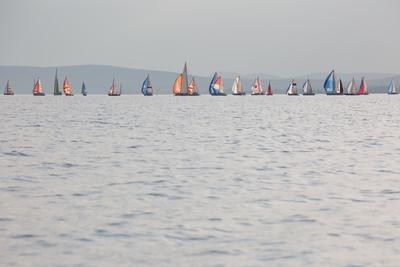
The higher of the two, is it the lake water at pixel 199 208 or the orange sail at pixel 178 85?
the orange sail at pixel 178 85

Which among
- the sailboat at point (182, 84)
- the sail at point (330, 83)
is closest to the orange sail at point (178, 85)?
the sailboat at point (182, 84)

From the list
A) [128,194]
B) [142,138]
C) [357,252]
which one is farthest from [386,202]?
[142,138]

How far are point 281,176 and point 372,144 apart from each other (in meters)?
16.8

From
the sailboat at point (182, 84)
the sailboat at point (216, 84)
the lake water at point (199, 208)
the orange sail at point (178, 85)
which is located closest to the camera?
the lake water at point (199, 208)

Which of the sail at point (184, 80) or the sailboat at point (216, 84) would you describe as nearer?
the sail at point (184, 80)

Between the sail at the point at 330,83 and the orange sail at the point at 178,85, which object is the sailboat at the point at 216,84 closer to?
the orange sail at the point at 178,85

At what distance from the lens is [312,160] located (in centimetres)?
2838

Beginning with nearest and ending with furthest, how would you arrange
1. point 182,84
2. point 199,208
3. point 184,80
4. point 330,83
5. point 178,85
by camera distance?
point 199,208, point 184,80, point 182,84, point 178,85, point 330,83

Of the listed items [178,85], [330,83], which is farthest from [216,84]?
[330,83]

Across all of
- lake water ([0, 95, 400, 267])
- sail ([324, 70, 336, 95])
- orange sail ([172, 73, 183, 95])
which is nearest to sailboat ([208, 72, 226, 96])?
orange sail ([172, 73, 183, 95])

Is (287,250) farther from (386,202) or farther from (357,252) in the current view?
(386,202)

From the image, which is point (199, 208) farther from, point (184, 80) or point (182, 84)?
point (182, 84)

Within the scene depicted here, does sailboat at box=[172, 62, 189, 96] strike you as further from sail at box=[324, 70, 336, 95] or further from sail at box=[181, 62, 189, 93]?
sail at box=[324, 70, 336, 95]

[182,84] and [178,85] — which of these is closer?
[182,84]
